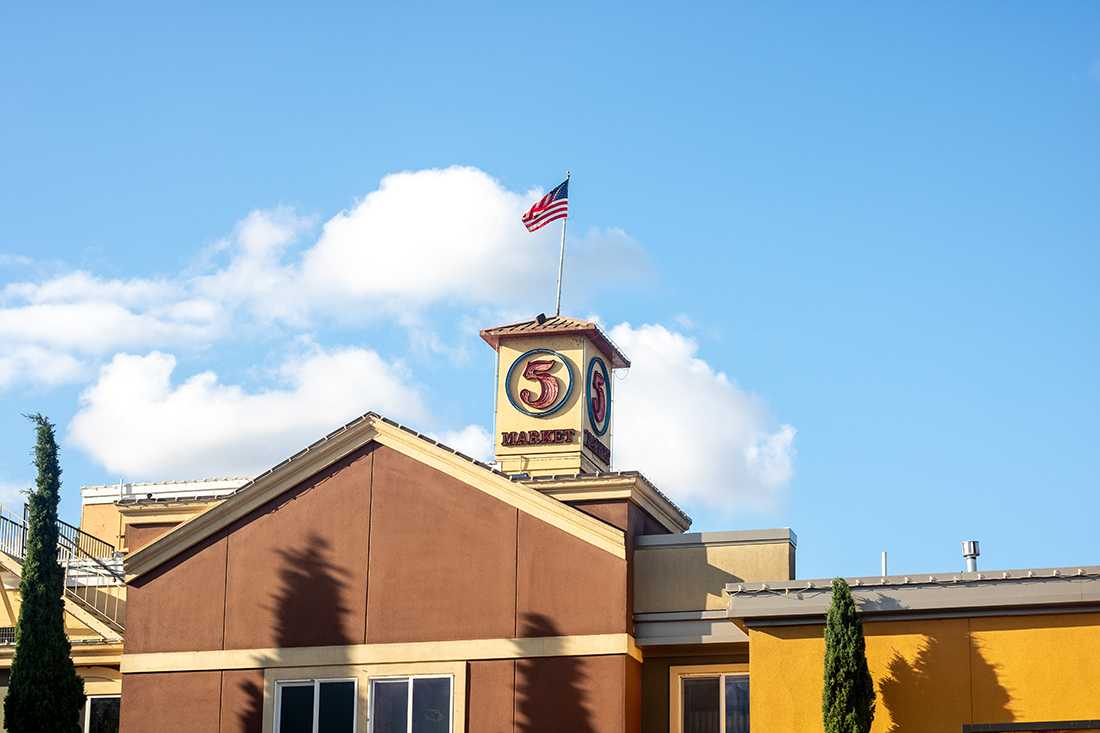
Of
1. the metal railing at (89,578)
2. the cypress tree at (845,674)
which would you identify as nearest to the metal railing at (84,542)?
the metal railing at (89,578)

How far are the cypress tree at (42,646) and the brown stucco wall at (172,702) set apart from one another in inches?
48.0

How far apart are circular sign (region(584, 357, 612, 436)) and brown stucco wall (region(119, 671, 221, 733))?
15.1m

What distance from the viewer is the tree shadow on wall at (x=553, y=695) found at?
34.7 metres

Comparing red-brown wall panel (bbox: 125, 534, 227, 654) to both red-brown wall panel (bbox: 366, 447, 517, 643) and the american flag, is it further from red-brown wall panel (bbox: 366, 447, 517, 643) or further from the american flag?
the american flag

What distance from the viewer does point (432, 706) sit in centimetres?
3566

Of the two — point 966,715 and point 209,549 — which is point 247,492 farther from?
point 966,715

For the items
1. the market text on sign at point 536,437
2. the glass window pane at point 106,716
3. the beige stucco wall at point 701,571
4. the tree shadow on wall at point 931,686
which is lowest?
the glass window pane at point 106,716

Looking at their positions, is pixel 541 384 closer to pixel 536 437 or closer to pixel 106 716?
pixel 536 437

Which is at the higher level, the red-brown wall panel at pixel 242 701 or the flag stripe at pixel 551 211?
the flag stripe at pixel 551 211

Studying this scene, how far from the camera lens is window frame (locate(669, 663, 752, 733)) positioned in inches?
1384

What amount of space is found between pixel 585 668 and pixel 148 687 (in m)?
10.2

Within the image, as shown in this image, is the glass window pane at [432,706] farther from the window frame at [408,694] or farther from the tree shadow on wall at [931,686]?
the tree shadow on wall at [931,686]

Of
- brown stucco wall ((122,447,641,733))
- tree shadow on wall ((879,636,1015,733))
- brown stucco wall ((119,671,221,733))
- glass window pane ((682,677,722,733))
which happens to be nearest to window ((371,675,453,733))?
brown stucco wall ((122,447,641,733))

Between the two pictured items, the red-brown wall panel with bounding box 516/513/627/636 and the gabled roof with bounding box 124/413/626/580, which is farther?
the gabled roof with bounding box 124/413/626/580
